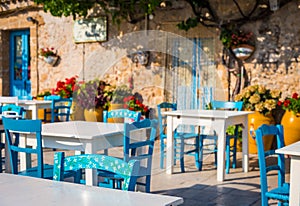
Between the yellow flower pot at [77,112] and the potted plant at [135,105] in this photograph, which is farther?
the yellow flower pot at [77,112]

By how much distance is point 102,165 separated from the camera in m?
2.06

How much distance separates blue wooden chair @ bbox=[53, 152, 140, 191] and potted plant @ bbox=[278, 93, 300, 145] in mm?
4907

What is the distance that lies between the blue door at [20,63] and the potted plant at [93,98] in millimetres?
1959

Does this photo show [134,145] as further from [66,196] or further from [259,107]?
[259,107]

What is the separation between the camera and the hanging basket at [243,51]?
7145mm

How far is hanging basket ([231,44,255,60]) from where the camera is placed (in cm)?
714

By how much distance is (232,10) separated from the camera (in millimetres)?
7422

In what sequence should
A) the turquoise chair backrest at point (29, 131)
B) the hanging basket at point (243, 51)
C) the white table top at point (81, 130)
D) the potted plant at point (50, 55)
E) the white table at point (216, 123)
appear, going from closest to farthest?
the turquoise chair backrest at point (29, 131) < the white table top at point (81, 130) < the white table at point (216, 123) < the hanging basket at point (243, 51) < the potted plant at point (50, 55)

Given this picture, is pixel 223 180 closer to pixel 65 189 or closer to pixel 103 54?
pixel 65 189

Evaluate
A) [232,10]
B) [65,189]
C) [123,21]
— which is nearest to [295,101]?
[232,10]

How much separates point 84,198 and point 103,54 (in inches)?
298

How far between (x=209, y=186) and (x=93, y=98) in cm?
418

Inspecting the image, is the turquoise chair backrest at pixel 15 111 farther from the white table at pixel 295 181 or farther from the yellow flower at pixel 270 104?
the yellow flower at pixel 270 104

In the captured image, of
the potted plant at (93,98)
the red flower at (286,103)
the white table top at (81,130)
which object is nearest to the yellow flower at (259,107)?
the red flower at (286,103)
